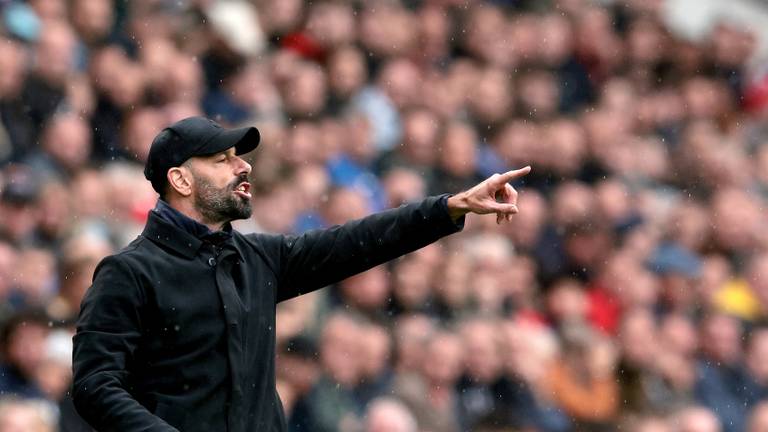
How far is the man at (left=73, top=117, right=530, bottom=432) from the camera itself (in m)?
4.82

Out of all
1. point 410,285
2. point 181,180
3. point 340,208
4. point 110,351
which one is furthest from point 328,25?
point 110,351

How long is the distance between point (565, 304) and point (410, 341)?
1814 millimetres

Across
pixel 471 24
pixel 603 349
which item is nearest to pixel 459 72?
pixel 471 24

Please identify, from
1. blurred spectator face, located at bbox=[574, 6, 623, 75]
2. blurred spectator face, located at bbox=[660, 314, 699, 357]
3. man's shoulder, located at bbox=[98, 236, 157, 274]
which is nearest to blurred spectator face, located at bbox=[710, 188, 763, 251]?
blurred spectator face, located at bbox=[660, 314, 699, 357]

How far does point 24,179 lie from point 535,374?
10.5ft

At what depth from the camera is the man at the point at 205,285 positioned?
15.8 feet

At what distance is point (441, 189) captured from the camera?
10.5m

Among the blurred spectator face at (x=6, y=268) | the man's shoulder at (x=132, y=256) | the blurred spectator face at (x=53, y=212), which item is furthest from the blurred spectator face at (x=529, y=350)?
the man's shoulder at (x=132, y=256)

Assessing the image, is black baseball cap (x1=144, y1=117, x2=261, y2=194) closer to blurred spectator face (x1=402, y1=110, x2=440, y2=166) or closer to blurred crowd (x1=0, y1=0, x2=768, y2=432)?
blurred crowd (x1=0, y1=0, x2=768, y2=432)

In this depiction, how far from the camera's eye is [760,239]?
12.2 metres

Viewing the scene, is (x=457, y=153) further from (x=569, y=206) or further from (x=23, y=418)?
(x=23, y=418)

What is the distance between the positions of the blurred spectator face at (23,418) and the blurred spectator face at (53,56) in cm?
213

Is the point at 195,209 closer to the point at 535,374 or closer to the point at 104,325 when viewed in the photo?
the point at 104,325

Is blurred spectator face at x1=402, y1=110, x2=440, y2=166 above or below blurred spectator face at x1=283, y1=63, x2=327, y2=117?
below
